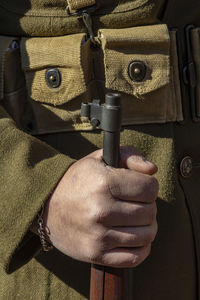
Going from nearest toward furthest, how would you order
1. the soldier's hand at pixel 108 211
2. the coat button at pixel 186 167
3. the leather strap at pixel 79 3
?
the soldier's hand at pixel 108 211 → the leather strap at pixel 79 3 → the coat button at pixel 186 167

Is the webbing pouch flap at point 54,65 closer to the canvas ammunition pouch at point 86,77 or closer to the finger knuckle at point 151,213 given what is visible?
the canvas ammunition pouch at point 86,77

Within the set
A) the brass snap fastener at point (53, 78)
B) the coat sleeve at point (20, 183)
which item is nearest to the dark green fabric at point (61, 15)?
the brass snap fastener at point (53, 78)

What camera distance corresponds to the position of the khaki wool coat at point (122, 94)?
112cm

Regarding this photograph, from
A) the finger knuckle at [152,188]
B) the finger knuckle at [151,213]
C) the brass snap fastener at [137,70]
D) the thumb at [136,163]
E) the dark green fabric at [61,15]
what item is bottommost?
the finger knuckle at [151,213]

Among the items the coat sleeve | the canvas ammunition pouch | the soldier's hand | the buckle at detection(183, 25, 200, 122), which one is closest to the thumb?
the soldier's hand

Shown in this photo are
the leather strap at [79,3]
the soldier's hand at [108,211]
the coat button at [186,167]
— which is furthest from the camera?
the coat button at [186,167]

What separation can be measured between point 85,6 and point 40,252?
0.67 metres

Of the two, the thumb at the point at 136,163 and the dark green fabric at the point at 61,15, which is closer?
the thumb at the point at 136,163

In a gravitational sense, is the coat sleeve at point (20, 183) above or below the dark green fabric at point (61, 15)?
below

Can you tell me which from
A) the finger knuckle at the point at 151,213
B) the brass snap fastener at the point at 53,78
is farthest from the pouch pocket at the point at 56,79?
the finger knuckle at the point at 151,213

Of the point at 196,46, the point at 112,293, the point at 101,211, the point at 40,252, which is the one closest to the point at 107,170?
the point at 101,211

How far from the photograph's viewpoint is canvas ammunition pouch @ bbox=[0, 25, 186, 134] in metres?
1.11

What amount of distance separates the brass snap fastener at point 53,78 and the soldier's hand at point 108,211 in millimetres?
299

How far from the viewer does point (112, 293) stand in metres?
0.98
